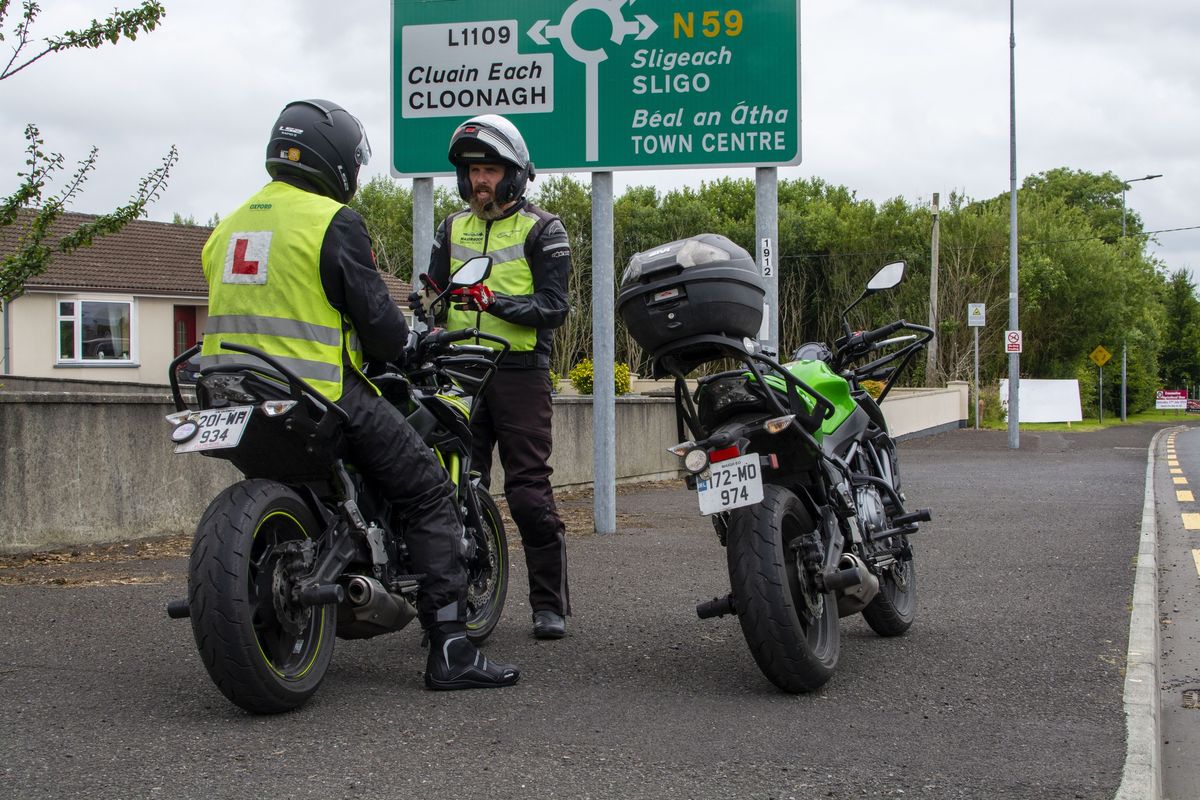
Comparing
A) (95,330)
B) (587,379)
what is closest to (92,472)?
(587,379)

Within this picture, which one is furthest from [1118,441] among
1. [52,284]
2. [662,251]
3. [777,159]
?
[662,251]

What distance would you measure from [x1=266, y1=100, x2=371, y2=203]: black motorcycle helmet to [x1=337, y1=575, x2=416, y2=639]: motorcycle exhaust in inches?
49.8

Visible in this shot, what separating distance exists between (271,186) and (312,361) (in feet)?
2.03

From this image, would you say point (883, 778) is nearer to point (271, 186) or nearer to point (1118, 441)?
point (271, 186)

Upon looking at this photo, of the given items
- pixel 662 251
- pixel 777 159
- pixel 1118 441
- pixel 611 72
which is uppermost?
pixel 611 72

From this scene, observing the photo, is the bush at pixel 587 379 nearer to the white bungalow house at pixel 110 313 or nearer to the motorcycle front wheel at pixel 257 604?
the white bungalow house at pixel 110 313

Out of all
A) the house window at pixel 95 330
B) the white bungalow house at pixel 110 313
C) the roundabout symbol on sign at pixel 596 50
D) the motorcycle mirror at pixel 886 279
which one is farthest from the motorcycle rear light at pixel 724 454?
the house window at pixel 95 330

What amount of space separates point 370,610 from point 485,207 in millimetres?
1934

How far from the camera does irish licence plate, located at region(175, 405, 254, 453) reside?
374cm

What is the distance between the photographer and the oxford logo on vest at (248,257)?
13.2 ft

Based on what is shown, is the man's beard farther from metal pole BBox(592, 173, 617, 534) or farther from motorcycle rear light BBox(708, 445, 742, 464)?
metal pole BBox(592, 173, 617, 534)

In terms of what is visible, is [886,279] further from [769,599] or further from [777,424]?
[769,599]

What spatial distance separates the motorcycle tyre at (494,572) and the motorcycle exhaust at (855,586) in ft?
4.45

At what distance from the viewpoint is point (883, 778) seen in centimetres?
343
